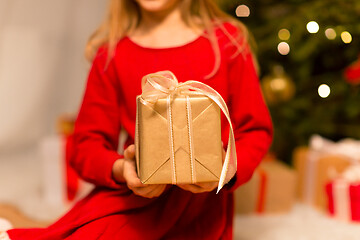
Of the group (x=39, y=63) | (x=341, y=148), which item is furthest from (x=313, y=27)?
(x=39, y=63)

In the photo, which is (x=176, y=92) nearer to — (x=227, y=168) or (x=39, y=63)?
(x=227, y=168)

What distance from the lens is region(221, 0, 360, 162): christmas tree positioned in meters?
1.51

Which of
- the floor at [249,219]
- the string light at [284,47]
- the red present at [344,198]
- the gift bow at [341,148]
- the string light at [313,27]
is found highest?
the string light at [313,27]

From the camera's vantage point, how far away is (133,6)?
1.16 meters

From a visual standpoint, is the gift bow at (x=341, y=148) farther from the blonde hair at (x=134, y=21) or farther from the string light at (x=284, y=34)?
the blonde hair at (x=134, y=21)

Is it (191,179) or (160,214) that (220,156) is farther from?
(160,214)

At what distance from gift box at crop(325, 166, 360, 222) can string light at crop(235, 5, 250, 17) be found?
637 mm

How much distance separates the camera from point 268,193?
1.54 metres

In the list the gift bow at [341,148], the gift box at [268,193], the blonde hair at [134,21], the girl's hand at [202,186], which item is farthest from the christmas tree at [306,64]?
the girl's hand at [202,186]

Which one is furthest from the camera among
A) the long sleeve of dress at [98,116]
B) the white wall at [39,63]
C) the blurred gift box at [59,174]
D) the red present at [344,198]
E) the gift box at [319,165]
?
the white wall at [39,63]

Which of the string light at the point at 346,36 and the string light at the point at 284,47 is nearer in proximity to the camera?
the string light at the point at 346,36

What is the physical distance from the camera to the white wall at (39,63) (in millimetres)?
2115

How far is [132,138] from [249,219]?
0.61 meters

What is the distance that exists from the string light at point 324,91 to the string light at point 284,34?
20cm
